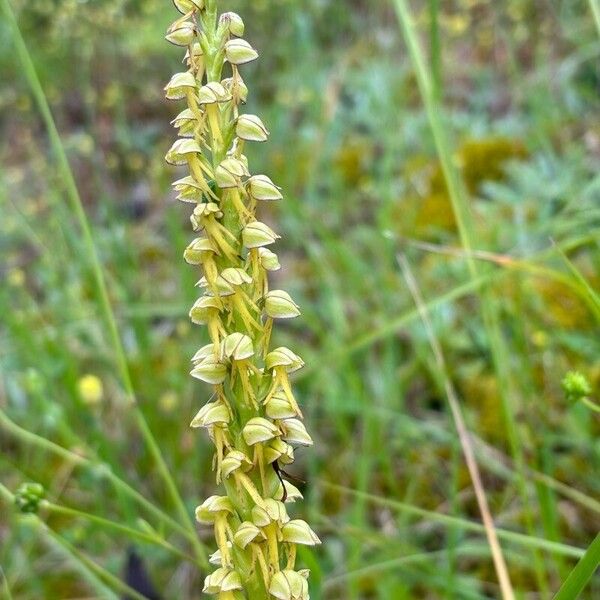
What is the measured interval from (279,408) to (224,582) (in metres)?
0.14

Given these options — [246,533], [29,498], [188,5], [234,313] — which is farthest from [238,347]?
[29,498]

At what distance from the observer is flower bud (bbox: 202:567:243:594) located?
59cm

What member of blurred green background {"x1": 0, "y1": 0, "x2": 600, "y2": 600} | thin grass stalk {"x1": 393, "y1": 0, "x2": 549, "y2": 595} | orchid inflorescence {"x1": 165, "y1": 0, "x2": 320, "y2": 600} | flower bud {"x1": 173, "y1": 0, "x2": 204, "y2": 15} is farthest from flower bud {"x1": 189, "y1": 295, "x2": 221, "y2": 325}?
thin grass stalk {"x1": 393, "y1": 0, "x2": 549, "y2": 595}

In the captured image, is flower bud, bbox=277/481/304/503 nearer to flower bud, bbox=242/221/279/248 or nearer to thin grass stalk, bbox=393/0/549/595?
flower bud, bbox=242/221/279/248

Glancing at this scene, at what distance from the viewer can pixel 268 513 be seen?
1.90 ft

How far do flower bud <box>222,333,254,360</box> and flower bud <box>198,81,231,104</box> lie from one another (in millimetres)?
163

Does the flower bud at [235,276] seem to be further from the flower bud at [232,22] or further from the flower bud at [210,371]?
the flower bud at [232,22]

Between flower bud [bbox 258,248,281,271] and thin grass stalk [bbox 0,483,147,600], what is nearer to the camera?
flower bud [bbox 258,248,281,271]

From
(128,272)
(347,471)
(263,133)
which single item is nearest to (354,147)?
(128,272)

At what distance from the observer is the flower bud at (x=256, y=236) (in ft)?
1.87

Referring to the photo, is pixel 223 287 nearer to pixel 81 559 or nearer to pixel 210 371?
pixel 210 371

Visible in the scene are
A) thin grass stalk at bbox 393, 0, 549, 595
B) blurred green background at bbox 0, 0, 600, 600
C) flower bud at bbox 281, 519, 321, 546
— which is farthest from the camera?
blurred green background at bbox 0, 0, 600, 600

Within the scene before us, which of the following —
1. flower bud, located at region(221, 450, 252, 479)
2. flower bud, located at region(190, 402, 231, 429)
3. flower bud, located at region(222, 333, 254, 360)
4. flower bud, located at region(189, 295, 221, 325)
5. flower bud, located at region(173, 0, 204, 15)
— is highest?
flower bud, located at region(173, 0, 204, 15)

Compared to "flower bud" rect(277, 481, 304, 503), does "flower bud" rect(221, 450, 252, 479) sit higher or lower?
higher
